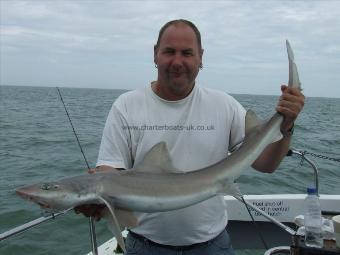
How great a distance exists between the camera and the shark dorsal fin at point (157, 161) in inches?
111

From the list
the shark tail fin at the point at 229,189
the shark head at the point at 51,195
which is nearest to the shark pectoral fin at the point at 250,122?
the shark tail fin at the point at 229,189

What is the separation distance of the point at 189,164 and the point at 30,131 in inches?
808

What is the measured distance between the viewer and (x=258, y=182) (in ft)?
36.8

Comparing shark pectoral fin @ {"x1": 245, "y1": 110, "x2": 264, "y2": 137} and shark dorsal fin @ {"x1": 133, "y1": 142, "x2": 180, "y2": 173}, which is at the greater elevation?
shark pectoral fin @ {"x1": 245, "y1": 110, "x2": 264, "y2": 137}

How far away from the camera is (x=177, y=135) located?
3.12 m

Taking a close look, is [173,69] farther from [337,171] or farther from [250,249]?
[337,171]

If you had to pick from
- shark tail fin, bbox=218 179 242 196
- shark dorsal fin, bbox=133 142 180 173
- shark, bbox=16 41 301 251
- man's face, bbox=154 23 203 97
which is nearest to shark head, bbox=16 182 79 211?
A: shark, bbox=16 41 301 251

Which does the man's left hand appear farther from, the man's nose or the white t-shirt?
the man's nose

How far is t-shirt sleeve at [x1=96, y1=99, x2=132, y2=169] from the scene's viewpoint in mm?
3002

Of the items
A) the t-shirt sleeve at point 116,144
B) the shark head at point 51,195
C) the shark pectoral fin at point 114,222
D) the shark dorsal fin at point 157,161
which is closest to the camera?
the shark head at point 51,195

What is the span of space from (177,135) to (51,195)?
1020mm

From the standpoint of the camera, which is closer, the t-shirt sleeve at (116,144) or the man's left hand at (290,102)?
the man's left hand at (290,102)

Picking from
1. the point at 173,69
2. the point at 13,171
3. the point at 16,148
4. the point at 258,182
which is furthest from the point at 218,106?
the point at 16,148

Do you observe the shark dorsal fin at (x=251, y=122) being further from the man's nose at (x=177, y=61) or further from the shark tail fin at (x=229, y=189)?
the man's nose at (x=177, y=61)
